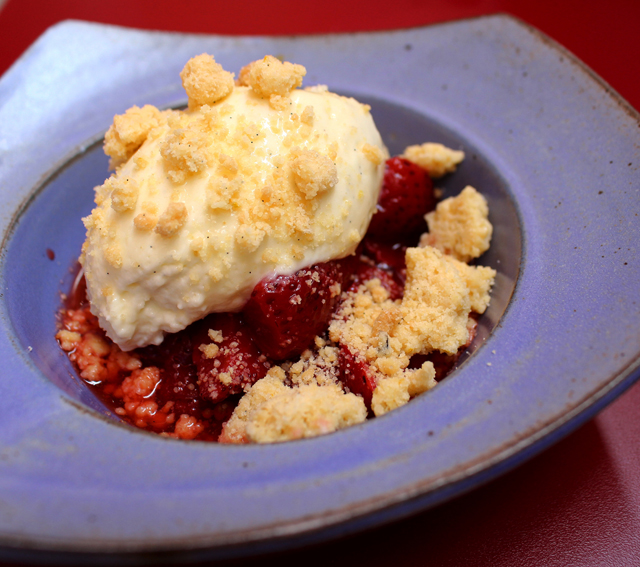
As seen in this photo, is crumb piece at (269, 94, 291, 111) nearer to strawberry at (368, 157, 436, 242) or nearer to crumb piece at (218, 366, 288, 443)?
strawberry at (368, 157, 436, 242)

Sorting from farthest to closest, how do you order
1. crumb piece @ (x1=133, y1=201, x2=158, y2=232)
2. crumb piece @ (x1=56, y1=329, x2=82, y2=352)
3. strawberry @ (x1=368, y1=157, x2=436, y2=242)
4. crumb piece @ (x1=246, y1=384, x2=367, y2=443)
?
strawberry @ (x1=368, y1=157, x2=436, y2=242), crumb piece @ (x1=56, y1=329, x2=82, y2=352), crumb piece @ (x1=133, y1=201, x2=158, y2=232), crumb piece @ (x1=246, y1=384, x2=367, y2=443)

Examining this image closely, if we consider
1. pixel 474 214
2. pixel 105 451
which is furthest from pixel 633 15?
pixel 105 451

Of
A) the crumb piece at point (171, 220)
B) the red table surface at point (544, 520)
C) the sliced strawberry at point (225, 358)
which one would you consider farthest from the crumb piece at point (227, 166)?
the red table surface at point (544, 520)

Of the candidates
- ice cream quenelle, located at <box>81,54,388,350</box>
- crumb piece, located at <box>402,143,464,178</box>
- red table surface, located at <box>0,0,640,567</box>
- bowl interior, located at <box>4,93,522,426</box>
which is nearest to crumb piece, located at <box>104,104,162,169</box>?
ice cream quenelle, located at <box>81,54,388,350</box>

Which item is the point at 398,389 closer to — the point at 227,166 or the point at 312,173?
the point at 312,173

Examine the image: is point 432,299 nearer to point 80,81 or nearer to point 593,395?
point 593,395

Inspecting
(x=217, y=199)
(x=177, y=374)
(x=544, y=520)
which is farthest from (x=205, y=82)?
(x=544, y=520)
